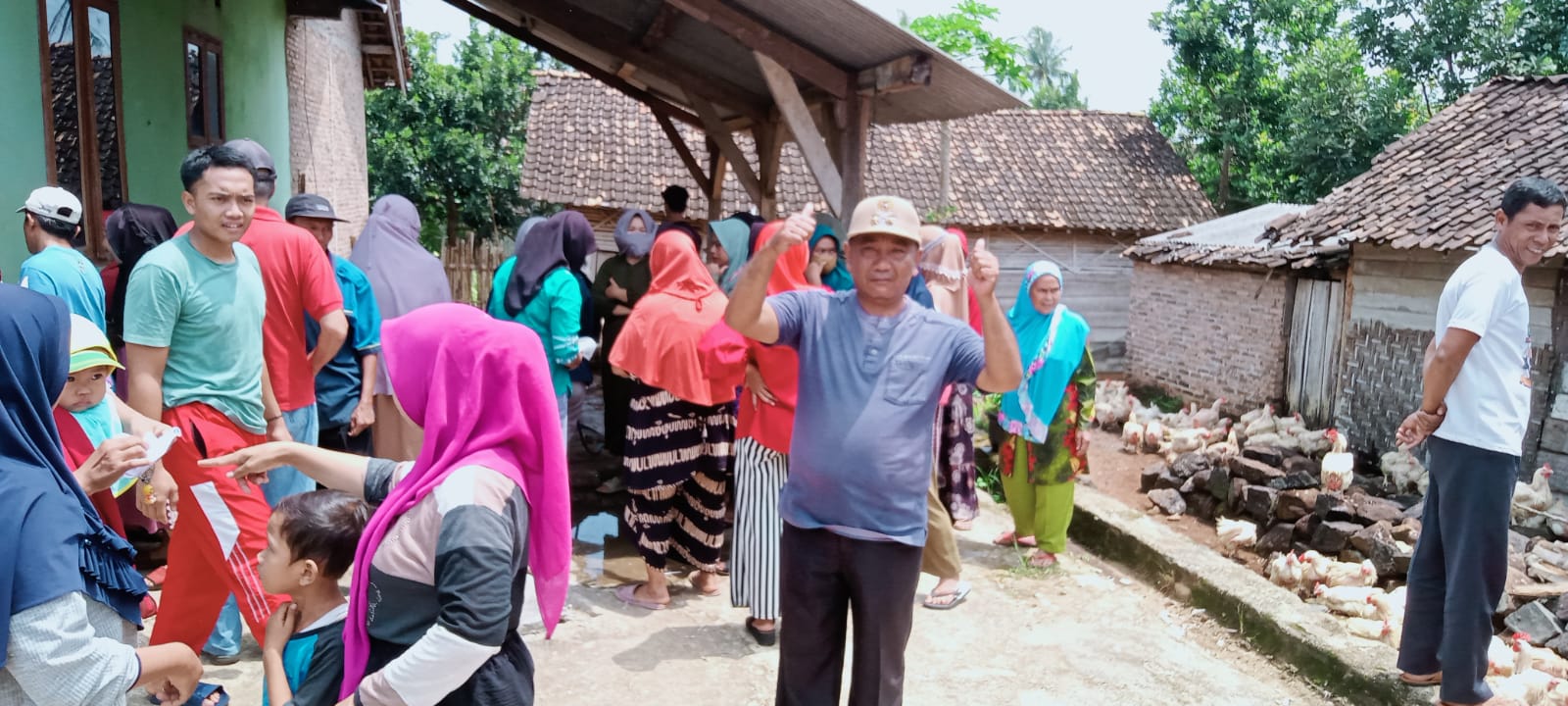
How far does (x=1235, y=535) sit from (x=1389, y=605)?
175 cm

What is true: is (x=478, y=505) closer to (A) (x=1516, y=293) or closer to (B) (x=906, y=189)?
(A) (x=1516, y=293)

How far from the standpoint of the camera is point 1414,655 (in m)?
3.77

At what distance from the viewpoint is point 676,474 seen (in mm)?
4508

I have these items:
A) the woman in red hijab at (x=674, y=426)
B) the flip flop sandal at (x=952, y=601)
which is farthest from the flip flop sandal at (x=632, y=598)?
the flip flop sandal at (x=952, y=601)

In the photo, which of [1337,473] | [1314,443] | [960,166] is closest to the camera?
[1337,473]

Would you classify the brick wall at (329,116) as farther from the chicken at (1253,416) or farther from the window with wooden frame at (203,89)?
the chicken at (1253,416)

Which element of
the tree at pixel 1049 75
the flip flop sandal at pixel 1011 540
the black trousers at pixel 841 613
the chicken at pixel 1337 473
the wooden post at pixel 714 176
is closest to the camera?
the black trousers at pixel 841 613

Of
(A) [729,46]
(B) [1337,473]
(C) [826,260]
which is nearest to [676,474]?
(C) [826,260]

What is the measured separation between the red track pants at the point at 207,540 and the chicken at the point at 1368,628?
4121 millimetres

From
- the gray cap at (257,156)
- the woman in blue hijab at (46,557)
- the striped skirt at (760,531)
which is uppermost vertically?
the gray cap at (257,156)

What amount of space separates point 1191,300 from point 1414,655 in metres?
9.94

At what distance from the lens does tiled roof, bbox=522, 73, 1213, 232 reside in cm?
1587

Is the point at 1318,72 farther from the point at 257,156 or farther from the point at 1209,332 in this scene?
the point at 257,156

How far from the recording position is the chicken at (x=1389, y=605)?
176 inches
